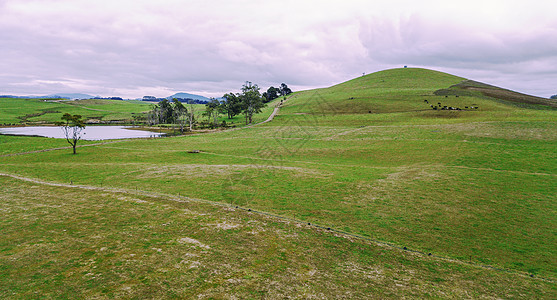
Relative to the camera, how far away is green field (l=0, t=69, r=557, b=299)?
11.2 m

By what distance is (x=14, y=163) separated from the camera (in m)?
39.8

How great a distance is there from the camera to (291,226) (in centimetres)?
1758

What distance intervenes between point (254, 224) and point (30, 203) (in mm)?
18573

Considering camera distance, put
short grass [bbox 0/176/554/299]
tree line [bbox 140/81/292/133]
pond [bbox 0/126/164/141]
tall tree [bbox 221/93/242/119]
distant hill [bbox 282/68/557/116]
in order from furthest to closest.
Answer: tall tree [bbox 221/93/242/119] → tree line [bbox 140/81/292/133] → distant hill [bbox 282/68/557/116] → pond [bbox 0/126/164/141] → short grass [bbox 0/176/554/299]

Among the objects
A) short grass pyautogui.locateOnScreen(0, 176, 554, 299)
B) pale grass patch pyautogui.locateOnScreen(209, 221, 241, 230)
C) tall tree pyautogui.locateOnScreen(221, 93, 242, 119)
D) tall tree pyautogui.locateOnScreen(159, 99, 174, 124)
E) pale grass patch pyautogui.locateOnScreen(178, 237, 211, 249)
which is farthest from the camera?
tall tree pyautogui.locateOnScreen(159, 99, 174, 124)

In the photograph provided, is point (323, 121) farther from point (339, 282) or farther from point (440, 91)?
point (339, 282)

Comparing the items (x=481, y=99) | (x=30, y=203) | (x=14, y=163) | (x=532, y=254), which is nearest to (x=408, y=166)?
(x=532, y=254)

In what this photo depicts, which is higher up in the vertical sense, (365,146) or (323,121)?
(323,121)

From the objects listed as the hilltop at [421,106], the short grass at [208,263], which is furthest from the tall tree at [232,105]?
the short grass at [208,263]

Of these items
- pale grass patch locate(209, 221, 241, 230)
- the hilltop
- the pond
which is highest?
Answer: the hilltop

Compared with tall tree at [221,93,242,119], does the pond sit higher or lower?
lower

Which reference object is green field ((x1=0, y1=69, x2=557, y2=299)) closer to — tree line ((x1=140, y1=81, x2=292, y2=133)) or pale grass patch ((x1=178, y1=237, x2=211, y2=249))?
pale grass patch ((x1=178, y1=237, x2=211, y2=249))

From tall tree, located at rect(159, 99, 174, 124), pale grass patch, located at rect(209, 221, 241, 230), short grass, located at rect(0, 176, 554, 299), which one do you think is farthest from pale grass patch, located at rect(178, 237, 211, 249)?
tall tree, located at rect(159, 99, 174, 124)

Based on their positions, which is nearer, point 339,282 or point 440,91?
point 339,282
